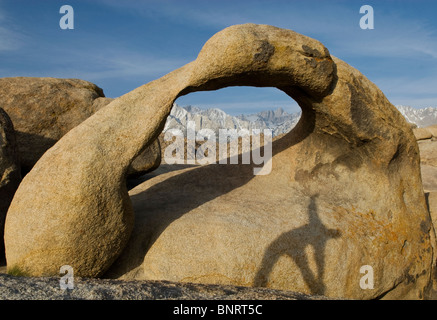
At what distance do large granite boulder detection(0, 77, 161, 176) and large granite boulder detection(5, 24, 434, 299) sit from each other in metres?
1.81

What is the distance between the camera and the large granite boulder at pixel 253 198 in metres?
3.63

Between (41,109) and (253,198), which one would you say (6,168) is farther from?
(253,198)

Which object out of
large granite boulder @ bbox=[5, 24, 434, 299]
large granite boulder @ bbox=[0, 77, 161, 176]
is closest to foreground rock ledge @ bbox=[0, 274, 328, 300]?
large granite boulder @ bbox=[5, 24, 434, 299]

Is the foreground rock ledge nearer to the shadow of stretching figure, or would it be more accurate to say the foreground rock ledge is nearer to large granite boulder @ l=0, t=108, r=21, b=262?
the shadow of stretching figure

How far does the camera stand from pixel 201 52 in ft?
13.3

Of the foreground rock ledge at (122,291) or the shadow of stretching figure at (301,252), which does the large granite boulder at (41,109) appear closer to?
the shadow of stretching figure at (301,252)

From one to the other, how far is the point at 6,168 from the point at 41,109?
6.34 feet

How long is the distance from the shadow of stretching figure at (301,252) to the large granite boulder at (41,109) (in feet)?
11.3

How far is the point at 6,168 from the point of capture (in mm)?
4383

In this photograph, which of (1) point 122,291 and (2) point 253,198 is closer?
(1) point 122,291

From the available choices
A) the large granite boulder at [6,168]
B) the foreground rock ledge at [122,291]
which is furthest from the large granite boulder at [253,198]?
the foreground rock ledge at [122,291]

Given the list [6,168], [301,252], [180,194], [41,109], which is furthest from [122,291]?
[41,109]
